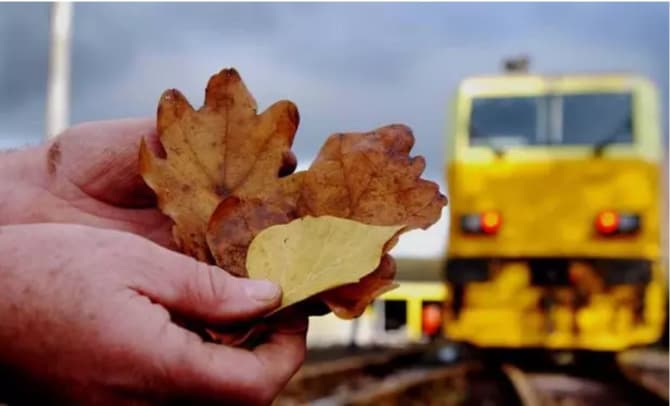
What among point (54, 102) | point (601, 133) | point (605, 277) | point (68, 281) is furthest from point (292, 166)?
point (54, 102)

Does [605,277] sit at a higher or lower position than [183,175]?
lower

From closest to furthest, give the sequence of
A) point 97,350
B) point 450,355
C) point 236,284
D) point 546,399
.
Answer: point 97,350 < point 236,284 < point 546,399 < point 450,355

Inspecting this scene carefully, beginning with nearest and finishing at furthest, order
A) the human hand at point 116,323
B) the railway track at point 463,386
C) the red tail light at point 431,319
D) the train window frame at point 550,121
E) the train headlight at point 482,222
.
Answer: the human hand at point 116,323, the railway track at point 463,386, the train headlight at point 482,222, the train window frame at point 550,121, the red tail light at point 431,319

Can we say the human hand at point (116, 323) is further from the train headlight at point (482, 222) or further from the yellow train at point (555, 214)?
the train headlight at point (482, 222)

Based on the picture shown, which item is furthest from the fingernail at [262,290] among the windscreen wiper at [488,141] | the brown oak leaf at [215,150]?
the windscreen wiper at [488,141]

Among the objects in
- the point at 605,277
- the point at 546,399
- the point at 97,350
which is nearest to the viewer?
the point at 97,350

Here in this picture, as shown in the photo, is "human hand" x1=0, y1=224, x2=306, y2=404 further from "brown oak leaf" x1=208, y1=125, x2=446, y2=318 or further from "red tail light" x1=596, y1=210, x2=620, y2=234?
"red tail light" x1=596, y1=210, x2=620, y2=234

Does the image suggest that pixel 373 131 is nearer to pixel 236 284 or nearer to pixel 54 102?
pixel 236 284
